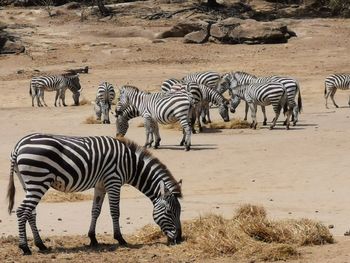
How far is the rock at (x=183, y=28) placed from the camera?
4388cm

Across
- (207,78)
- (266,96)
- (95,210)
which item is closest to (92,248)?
(95,210)

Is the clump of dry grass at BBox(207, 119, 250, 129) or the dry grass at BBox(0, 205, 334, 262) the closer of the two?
the dry grass at BBox(0, 205, 334, 262)

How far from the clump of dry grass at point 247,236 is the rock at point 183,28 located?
32.5 metres

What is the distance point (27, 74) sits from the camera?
3722 cm

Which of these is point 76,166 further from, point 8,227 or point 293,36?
point 293,36

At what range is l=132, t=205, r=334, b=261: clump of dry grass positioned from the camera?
10.5 metres

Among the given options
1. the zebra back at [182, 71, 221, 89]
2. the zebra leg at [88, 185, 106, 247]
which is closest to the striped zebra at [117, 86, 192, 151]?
the zebra back at [182, 71, 221, 89]

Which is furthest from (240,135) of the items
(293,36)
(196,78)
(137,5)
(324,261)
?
(137,5)

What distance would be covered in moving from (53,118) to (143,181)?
16.4 meters

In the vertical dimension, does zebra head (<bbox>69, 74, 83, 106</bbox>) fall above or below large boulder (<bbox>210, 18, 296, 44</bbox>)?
below

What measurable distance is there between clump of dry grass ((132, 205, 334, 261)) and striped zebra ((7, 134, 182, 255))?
1.33 feet

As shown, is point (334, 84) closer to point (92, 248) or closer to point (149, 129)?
point (149, 129)

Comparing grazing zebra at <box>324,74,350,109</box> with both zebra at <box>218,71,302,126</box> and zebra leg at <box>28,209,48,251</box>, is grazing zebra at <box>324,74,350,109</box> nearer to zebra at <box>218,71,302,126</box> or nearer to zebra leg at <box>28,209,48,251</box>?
zebra at <box>218,71,302,126</box>

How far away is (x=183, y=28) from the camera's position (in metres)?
44.2
